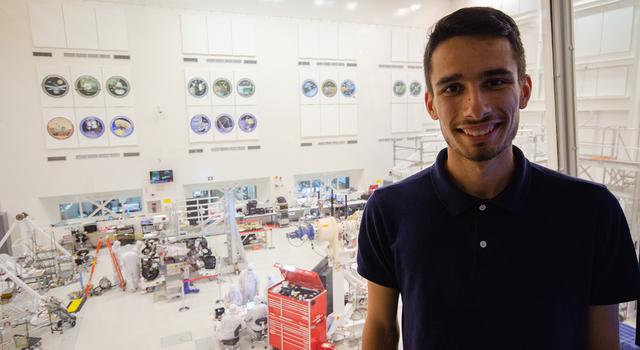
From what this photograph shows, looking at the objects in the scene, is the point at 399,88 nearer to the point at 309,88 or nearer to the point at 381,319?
the point at 309,88

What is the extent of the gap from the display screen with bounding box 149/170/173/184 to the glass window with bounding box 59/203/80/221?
2.34m

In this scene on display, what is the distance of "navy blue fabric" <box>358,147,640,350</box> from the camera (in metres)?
1.10

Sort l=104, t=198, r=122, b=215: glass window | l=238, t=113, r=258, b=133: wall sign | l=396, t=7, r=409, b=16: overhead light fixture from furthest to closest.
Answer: l=396, t=7, r=409, b=16: overhead light fixture, l=238, t=113, r=258, b=133: wall sign, l=104, t=198, r=122, b=215: glass window

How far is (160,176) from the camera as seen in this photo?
11219mm

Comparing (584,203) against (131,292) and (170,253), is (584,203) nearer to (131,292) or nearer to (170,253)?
(170,253)

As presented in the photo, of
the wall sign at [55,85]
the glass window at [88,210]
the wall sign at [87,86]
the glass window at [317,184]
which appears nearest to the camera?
the wall sign at [55,85]

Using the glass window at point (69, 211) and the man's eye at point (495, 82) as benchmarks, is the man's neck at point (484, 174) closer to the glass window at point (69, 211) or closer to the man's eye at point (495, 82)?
the man's eye at point (495, 82)

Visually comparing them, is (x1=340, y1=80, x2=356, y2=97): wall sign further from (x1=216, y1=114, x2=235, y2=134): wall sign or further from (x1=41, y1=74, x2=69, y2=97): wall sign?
(x1=41, y1=74, x2=69, y2=97): wall sign

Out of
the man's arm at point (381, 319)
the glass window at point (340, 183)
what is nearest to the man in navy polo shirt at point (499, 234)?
the man's arm at point (381, 319)

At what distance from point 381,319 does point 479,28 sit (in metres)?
1.06

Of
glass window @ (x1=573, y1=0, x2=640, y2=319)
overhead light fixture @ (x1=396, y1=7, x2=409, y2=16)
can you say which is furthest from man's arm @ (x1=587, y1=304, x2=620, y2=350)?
overhead light fixture @ (x1=396, y1=7, x2=409, y2=16)

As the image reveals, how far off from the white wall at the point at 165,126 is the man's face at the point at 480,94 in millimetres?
11456

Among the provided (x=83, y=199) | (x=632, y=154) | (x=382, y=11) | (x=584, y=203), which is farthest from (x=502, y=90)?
(x=382, y=11)

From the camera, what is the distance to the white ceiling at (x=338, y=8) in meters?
11.3
